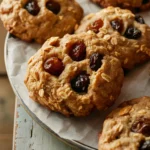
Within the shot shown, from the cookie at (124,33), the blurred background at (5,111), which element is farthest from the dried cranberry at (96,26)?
the blurred background at (5,111)

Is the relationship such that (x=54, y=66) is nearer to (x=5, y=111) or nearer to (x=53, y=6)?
(x=53, y=6)

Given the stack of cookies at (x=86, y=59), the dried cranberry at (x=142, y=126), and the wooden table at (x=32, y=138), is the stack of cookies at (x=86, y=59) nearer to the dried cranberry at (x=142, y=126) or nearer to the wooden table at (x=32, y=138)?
the dried cranberry at (x=142, y=126)

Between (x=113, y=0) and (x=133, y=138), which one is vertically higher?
(x=113, y=0)

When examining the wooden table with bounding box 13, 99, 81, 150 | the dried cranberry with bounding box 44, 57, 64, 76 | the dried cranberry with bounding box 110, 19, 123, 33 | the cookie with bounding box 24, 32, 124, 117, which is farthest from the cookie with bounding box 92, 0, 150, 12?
the wooden table with bounding box 13, 99, 81, 150

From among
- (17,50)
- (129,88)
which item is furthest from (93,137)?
(17,50)

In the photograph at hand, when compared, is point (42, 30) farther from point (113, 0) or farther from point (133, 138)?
point (133, 138)

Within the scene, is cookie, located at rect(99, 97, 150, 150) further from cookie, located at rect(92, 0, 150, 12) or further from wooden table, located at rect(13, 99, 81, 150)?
cookie, located at rect(92, 0, 150, 12)

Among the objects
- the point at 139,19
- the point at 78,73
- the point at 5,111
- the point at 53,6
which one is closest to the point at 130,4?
the point at 139,19
